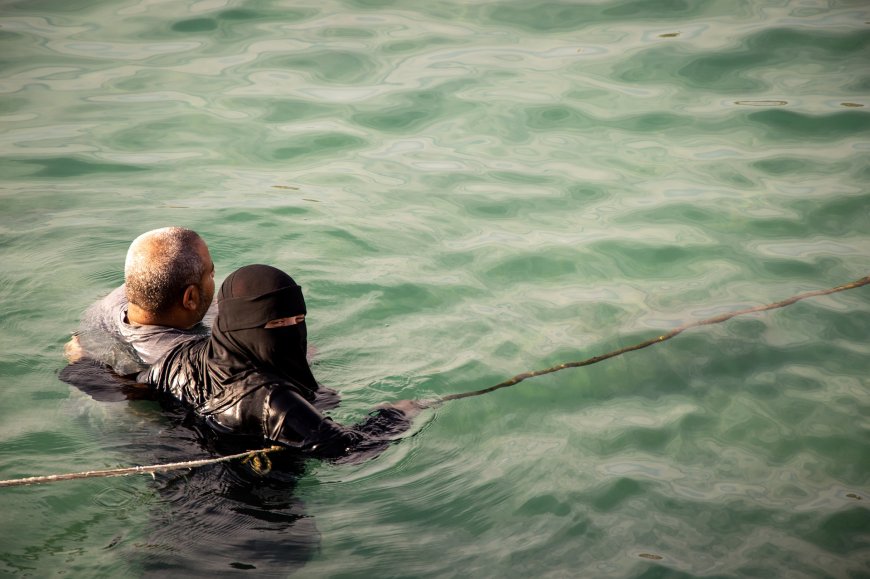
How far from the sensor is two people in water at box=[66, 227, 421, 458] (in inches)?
169

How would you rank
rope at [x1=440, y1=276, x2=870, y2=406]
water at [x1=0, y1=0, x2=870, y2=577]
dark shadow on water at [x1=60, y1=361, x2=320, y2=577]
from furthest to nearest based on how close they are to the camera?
rope at [x1=440, y1=276, x2=870, y2=406]
water at [x1=0, y1=0, x2=870, y2=577]
dark shadow on water at [x1=60, y1=361, x2=320, y2=577]

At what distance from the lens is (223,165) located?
8555mm

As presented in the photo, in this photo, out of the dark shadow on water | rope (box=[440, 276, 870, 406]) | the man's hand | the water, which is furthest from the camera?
rope (box=[440, 276, 870, 406])

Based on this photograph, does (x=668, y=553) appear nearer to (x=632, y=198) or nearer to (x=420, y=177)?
(x=632, y=198)

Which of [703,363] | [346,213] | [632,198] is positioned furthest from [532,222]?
[703,363]

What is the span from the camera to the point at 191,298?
16.4 feet

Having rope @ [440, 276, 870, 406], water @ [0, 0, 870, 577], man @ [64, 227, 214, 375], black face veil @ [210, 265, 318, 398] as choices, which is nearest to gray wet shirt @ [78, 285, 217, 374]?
man @ [64, 227, 214, 375]

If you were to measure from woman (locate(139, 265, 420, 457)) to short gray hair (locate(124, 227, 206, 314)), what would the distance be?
457mm

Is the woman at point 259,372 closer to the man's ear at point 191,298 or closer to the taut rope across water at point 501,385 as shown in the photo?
the taut rope across water at point 501,385

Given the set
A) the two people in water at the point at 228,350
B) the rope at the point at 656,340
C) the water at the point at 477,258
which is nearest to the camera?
the two people in water at the point at 228,350

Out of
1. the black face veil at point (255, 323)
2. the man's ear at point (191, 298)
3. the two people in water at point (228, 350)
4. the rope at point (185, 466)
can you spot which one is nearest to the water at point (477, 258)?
the rope at point (185, 466)

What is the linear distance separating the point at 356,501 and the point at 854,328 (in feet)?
12.5

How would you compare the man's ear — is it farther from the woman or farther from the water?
the water

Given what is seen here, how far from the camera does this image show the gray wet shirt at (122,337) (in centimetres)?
488
